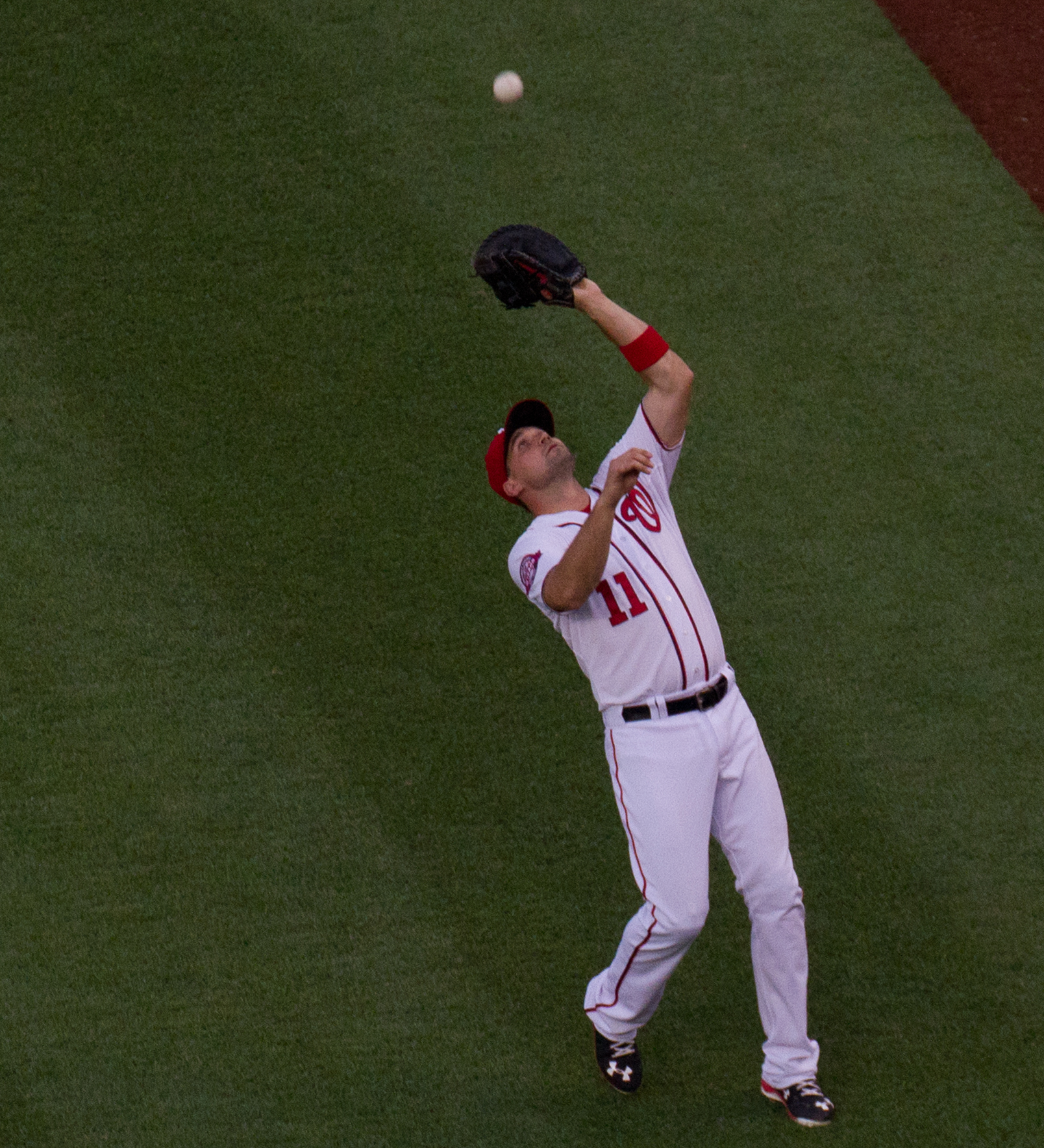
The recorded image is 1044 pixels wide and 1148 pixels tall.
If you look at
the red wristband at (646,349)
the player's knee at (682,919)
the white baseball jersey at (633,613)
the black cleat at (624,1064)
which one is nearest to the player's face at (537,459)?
the white baseball jersey at (633,613)

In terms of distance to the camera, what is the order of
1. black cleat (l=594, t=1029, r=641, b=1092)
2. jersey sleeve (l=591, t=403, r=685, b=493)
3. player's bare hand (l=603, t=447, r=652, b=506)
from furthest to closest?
black cleat (l=594, t=1029, r=641, b=1092)
jersey sleeve (l=591, t=403, r=685, b=493)
player's bare hand (l=603, t=447, r=652, b=506)

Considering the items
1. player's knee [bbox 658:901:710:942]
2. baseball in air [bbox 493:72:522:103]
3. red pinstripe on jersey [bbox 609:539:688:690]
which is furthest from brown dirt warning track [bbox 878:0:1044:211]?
player's knee [bbox 658:901:710:942]

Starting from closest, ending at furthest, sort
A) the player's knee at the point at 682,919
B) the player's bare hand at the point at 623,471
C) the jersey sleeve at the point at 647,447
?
the player's bare hand at the point at 623,471 < the player's knee at the point at 682,919 < the jersey sleeve at the point at 647,447

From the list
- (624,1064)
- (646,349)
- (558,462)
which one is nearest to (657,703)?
(558,462)

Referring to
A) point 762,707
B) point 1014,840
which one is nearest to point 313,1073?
point 762,707

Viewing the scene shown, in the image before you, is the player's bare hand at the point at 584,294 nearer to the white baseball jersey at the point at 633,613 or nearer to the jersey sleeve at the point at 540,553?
the white baseball jersey at the point at 633,613

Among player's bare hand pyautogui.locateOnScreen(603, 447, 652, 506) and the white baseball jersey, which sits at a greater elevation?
player's bare hand pyautogui.locateOnScreen(603, 447, 652, 506)

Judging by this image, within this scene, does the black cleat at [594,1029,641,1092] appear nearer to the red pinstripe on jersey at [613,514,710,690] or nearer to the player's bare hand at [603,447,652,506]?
the red pinstripe on jersey at [613,514,710,690]
